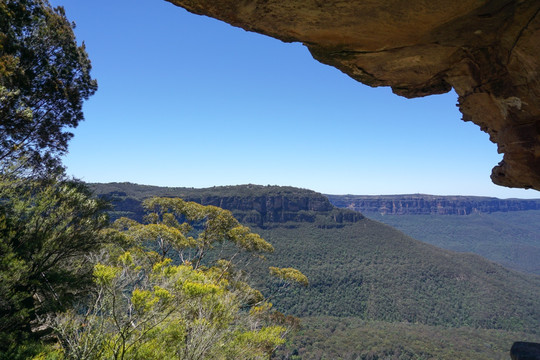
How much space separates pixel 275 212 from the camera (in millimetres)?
92750

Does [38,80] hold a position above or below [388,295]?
above

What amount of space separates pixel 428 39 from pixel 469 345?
181 feet

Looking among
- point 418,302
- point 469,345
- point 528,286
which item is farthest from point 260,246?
point 528,286

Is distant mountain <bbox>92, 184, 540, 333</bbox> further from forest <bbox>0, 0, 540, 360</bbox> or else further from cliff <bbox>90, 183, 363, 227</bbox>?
forest <bbox>0, 0, 540, 360</bbox>

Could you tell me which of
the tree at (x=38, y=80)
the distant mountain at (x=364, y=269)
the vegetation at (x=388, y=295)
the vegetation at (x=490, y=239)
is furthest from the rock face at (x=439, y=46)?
the vegetation at (x=490, y=239)

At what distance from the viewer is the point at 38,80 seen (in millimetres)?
9359

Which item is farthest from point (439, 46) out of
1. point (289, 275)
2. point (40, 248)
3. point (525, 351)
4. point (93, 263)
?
point (289, 275)

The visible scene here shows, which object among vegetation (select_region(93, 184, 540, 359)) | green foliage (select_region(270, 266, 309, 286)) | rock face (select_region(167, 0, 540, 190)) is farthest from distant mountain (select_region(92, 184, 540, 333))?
rock face (select_region(167, 0, 540, 190))

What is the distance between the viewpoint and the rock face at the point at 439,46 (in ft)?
12.6

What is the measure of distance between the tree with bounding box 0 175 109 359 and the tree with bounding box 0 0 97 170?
1.18 meters

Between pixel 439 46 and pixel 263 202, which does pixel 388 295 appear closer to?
pixel 263 202

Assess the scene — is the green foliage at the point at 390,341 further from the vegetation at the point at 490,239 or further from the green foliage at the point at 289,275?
the vegetation at the point at 490,239

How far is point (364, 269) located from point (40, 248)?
73.9m

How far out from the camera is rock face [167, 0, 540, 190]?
3855 millimetres
